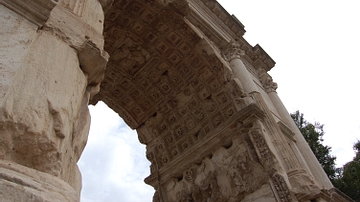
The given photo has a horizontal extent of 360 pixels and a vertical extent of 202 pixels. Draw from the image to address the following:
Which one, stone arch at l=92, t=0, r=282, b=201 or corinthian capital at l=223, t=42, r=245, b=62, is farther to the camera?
corinthian capital at l=223, t=42, r=245, b=62

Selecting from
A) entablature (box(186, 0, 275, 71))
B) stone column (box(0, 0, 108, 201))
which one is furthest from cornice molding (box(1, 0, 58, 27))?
entablature (box(186, 0, 275, 71))

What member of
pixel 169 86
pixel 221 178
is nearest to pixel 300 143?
pixel 221 178

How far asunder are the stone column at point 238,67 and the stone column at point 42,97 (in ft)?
15.7

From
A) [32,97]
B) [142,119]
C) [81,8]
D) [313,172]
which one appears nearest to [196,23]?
[142,119]

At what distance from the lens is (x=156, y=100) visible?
7.68 meters

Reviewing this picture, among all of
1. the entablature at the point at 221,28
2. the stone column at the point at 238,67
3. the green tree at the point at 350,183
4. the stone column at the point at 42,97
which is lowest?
the stone column at the point at 42,97

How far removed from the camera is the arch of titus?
4.77 ft

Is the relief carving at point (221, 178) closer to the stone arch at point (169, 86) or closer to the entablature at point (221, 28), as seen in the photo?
the stone arch at point (169, 86)

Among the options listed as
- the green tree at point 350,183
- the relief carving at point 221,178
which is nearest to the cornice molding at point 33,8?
the relief carving at point 221,178

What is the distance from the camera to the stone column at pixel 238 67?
6.62 m

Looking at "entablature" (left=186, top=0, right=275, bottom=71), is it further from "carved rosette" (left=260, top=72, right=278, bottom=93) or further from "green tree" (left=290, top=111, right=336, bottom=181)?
"green tree" (left=290, top=111, right=336, bottom=181)

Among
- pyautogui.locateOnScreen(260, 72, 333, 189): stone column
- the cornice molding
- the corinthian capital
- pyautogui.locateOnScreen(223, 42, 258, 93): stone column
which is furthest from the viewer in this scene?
the corinthian capital

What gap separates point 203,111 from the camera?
7020mm

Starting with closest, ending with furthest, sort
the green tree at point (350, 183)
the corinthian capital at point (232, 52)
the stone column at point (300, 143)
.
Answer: the stone column at point (300, 143)
the corinthian capital at point (232, 52)
the green tree at point (350, 183)
